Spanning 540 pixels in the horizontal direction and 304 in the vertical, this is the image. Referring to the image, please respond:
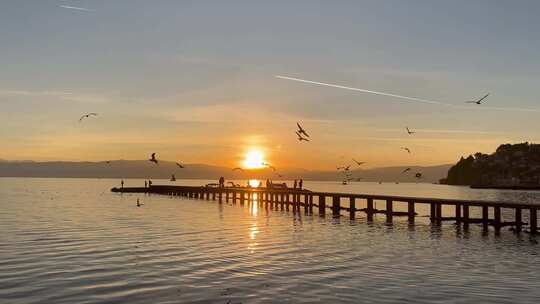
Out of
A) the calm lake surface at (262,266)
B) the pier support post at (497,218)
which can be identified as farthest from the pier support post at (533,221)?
the pier support post at (497,218)

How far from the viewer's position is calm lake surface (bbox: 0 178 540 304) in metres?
18.6

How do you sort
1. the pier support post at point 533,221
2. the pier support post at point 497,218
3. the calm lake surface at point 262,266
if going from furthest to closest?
the pier support post at point 497,218 → the pier support post at point 533,221 → the calm lake surface at point 262,266

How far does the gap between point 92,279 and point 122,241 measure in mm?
12979

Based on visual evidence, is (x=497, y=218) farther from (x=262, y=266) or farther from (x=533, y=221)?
(x=262, y=266)

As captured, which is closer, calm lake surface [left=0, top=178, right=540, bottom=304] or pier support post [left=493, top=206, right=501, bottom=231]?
calm lake surface [left=0, top=178, right=540, bottom=304]

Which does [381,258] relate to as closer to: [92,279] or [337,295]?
[337,295]

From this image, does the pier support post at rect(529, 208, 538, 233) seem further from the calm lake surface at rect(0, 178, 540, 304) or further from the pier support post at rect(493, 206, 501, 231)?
the pier support post at rect(493, 206, 501, 231)

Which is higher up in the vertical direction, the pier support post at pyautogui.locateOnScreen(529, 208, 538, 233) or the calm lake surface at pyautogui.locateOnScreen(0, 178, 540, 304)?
the pier support post at pyautogui.locateOnScreen(529, 208, 538, 233)

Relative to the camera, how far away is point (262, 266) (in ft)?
80.4

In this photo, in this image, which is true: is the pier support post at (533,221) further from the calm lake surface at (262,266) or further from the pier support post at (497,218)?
the pier support post at (497,218)

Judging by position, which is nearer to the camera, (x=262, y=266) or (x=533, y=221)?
(x=262, y=266)

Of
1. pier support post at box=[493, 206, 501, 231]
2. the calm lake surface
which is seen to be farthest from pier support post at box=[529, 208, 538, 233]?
pier support post at box=[493, 206, 501, 231]

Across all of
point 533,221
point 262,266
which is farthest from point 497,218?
point 262,266

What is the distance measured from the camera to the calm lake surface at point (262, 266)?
18.6 m
